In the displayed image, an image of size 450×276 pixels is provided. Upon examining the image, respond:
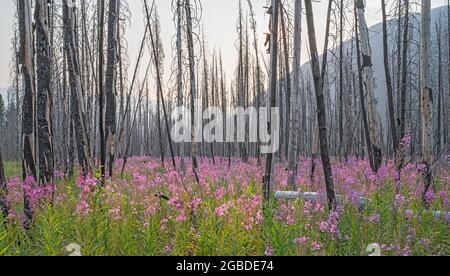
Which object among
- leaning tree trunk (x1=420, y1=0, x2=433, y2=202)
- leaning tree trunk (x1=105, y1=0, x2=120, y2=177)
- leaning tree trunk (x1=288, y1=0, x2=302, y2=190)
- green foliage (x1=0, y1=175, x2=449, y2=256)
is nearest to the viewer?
green foliage (x1=0, y1=175, x2=449, y2=256)

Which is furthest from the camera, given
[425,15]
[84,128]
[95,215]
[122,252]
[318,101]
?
[84,128]

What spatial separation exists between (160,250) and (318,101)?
109 inches

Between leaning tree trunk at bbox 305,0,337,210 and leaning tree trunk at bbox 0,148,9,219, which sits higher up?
leaning tree trunk at bbox 305,0,337,210

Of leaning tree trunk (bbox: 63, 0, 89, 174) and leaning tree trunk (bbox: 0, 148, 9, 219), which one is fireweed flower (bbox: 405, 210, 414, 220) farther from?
leaning tree trunk (bbox: 63, 0, 89, 174)

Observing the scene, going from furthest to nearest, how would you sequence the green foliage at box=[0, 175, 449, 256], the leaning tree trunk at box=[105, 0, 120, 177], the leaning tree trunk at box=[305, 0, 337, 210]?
the leaning tree trunk at box=[105, 0, 120, 177] → the leaning tree trunk at box=[305, 0, 337, 210] → the green foliage at box=[0, 175, 449, 256]

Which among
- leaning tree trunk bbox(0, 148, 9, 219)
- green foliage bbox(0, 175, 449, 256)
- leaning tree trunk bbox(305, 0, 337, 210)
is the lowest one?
green foliage bbox(0, 175, 449, 256)

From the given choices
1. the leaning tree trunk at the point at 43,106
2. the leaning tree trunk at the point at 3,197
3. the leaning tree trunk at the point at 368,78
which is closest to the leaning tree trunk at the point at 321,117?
the leaning tree trunk at the point at 368,78

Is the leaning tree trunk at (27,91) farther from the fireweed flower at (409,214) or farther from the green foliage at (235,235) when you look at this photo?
the fireweed flower at (409,214)

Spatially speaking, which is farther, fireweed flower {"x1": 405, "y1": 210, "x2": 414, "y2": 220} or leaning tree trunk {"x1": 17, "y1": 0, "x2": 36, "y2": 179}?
leaning tree trunk {"x1": 17, "y1": 0, "x2": 36, "y2": 179}

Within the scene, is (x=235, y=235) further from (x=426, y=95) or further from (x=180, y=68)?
(x=180, y=68)

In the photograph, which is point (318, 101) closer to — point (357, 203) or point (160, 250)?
point (357, 203)

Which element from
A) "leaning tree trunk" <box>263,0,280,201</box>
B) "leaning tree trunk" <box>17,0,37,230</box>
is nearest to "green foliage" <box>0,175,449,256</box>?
"leaning tree trunk" <box>17,0,37,230</box>
